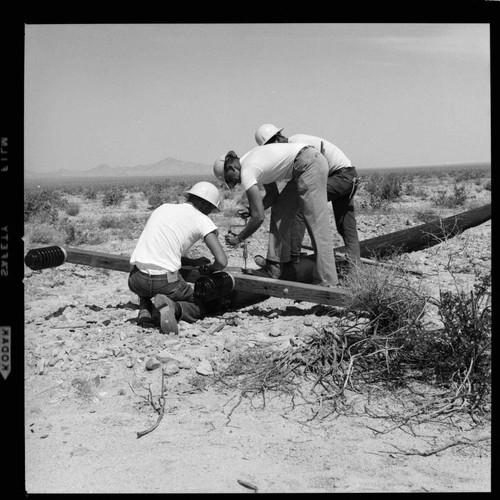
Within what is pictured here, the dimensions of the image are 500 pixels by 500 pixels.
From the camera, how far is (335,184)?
6770 mm

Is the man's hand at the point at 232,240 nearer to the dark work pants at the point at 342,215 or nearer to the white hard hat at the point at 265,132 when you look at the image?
the dark work pants at the point at 342,215

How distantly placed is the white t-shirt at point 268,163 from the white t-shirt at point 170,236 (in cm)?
55

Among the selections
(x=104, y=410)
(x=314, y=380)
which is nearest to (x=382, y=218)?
(x=314, y=380)

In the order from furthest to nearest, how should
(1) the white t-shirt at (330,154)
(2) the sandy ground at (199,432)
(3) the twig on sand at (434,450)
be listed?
(1) the white t-shirt at (330,154)
(3) the twig on sand at (434,450)
(2) the sandy ground at (199,432)

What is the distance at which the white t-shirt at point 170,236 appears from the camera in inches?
219

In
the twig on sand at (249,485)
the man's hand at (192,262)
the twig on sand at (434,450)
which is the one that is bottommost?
the twig on sand at (249,485)

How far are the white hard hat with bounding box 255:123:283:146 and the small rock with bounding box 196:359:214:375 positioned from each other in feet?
8.29

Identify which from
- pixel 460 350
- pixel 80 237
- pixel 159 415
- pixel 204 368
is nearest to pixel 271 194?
pixel 204 368

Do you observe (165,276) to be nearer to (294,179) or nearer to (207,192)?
(207,192)

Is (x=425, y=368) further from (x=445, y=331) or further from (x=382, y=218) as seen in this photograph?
(x=382, y=218)

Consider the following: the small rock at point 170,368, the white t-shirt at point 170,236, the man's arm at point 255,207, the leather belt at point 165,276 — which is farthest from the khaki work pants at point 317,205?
the small rock at point 170,368

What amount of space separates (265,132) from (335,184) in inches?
35.1
